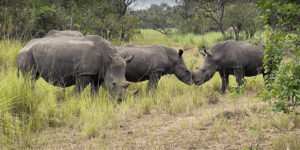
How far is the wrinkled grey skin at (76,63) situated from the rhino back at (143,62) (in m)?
0.79

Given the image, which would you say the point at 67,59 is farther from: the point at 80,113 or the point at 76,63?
the point at 80,113

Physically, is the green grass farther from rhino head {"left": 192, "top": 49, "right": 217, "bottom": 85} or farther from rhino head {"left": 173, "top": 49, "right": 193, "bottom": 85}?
rhino head {"left": 173, "top": 49, "right": 193, "bottom": 85}

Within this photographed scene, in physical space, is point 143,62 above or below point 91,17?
below

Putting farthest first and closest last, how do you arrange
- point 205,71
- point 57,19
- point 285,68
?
point 57,19 → point 205,71 → point 285,68

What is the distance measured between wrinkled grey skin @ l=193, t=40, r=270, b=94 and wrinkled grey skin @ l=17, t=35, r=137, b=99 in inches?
83.3

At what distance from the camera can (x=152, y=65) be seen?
580 centimetres

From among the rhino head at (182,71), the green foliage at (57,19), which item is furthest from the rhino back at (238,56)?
the green foliage at (57,19)

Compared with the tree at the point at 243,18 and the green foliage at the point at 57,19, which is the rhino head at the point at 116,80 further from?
the tree at the point at 243,18

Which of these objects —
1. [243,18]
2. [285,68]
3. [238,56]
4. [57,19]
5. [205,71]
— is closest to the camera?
[285,68]

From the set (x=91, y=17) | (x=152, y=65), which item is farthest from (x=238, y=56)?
(x=91, y=17)

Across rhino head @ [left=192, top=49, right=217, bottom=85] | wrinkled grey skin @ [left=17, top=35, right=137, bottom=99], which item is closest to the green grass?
wrinkled grey skin @ [left=17, top=35, right=137, bottom=99]

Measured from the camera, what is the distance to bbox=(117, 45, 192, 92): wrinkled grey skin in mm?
5770

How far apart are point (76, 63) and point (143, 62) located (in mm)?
1515

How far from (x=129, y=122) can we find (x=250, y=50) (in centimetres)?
334
